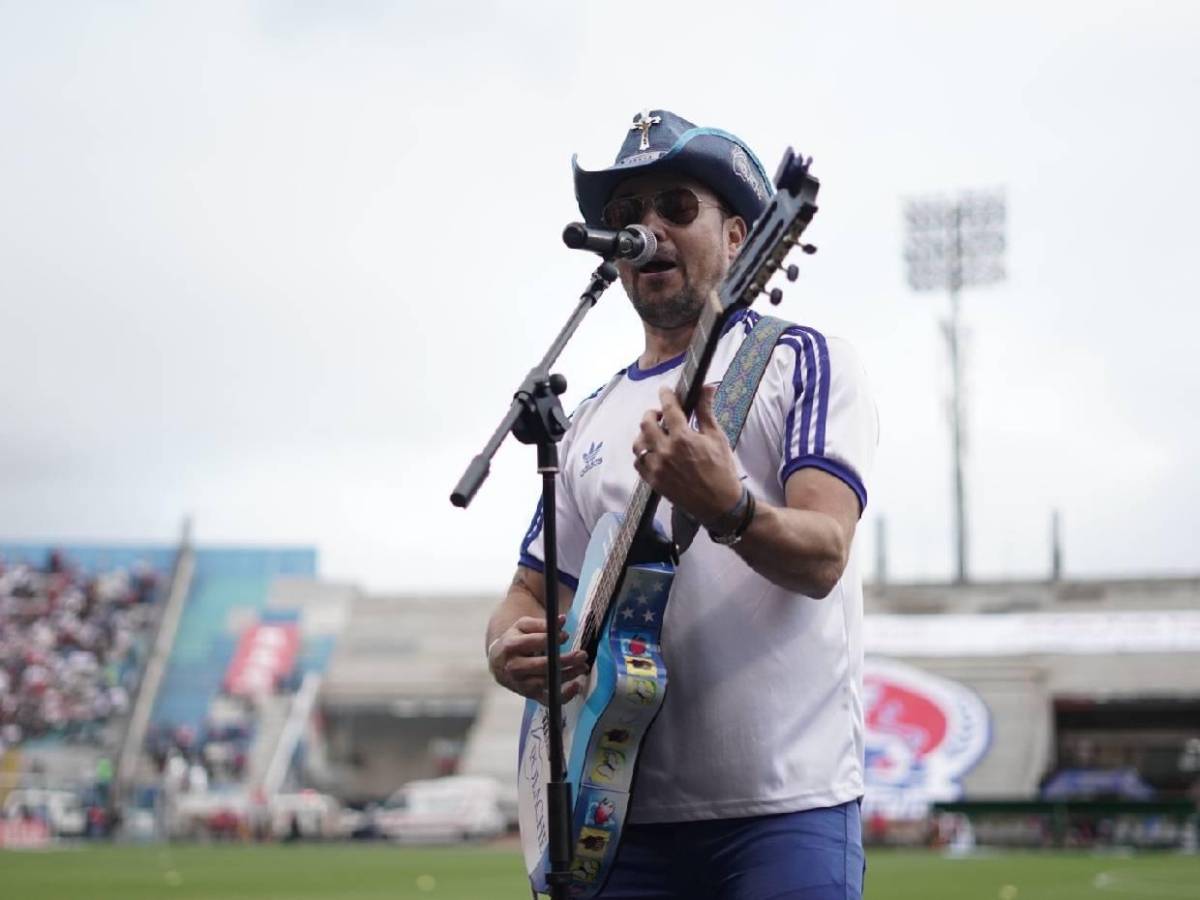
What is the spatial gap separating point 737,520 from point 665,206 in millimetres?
883

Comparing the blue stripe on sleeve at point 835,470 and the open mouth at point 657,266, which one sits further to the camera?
the open mouth at point 657,266

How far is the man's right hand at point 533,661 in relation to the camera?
10.8 feet

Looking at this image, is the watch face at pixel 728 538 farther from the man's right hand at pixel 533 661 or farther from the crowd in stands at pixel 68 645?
the crowd in stands at pixel 68 645

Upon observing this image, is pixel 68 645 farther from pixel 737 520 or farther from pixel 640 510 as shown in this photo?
pixel 737 520

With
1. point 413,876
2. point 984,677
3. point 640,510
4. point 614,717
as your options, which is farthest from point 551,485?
point 984,677

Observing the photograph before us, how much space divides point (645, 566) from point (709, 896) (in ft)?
1.99

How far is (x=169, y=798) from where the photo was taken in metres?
34.3

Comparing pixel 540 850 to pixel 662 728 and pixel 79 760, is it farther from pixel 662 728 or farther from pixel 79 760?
pixel 79 760

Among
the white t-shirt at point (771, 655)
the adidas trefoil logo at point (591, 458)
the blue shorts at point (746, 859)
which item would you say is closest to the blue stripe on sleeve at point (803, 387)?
the white t-shirt at point (771, 655)

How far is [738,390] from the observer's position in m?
3.24

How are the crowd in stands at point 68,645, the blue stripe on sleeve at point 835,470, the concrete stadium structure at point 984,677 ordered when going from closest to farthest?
1. the blue stripe on sleeve at point 835,470
2. the concrete stadium structure at point 984,677
3. the crowd in stands at point 68,645

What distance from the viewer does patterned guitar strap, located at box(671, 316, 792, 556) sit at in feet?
10.5

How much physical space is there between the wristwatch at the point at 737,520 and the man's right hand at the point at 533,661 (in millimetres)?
478

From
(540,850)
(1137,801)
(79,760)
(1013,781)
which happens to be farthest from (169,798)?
(540,850)
